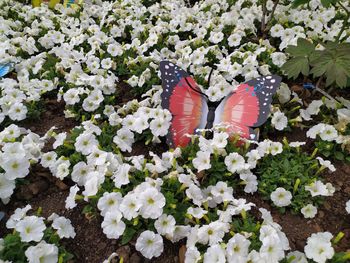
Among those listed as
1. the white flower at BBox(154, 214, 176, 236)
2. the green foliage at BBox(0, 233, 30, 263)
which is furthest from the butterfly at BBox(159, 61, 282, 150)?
the green foliage at BBox(0, 233, 30, 263)

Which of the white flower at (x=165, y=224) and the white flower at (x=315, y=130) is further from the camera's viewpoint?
the white flower at (x=315, y=130)

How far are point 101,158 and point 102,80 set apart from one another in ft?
3.80

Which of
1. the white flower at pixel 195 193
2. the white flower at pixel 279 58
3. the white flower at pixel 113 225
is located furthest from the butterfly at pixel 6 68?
the white flower at pixel 279 58

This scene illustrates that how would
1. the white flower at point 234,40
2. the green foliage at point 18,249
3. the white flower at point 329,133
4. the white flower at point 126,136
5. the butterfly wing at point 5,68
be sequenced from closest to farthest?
the green foliage at point 18,249 < the white flower at point 329,133 < the white flower at point 126,136 < the butterfly wing at point 5,68 < the white flower at point 234,40

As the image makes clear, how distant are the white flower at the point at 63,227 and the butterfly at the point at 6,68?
2.13 m

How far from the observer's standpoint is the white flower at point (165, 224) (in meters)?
2.34

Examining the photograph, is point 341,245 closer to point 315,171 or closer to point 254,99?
point 315,171

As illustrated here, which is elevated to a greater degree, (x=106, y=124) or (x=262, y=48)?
(x=262, y=48)

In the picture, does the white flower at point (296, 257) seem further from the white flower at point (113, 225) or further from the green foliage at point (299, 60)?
the green foliage at point (299, 60)

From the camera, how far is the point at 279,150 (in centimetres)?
287

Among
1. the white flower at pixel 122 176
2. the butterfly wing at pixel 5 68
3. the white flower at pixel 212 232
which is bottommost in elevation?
the white flower at pixel 212 232

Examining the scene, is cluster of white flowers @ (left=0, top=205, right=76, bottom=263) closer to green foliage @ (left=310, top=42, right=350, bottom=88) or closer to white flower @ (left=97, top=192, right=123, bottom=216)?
white flower @ (left=97, top=192, right=123, bottom=216)

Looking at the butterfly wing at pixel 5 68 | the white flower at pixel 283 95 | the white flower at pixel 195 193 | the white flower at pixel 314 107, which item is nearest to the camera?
the white flower at pixel 195 193

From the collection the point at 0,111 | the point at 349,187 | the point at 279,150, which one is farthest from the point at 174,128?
the point at 0,111
